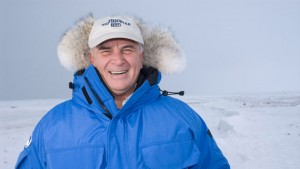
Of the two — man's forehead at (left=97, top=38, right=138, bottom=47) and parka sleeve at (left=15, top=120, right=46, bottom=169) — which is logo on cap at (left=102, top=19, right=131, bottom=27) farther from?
parka sleeve at (left=15, top=120, right=46, bottom=169)

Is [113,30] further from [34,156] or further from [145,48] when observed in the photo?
[34,156]

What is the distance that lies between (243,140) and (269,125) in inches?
100

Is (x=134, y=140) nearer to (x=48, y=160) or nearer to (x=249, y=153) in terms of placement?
(x=48, y=160)

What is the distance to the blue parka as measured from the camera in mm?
1924

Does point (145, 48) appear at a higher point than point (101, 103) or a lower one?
higher

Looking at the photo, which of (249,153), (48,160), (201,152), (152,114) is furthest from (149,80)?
(249,153)

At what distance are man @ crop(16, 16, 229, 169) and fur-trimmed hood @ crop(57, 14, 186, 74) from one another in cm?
16

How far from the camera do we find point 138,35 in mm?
2277

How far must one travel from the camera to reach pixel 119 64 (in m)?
2.13

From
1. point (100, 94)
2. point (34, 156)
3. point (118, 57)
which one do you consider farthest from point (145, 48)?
point (34, 156)

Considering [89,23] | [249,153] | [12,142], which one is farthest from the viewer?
[12,142]

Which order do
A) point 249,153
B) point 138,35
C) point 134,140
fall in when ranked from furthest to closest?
1. point 249,153
2. point 138,35
3. point 134,140

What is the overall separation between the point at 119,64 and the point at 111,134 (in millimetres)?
Result: 506

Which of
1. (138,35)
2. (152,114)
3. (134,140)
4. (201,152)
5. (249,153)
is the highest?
(138,35)
